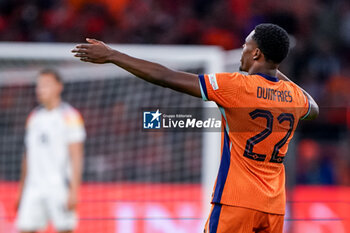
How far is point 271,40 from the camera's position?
99.6 inches

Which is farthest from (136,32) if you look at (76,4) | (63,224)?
(63,224)

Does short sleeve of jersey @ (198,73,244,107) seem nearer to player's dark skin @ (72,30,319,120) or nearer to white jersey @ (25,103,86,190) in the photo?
player's dark skin @ (72,30,319,120)

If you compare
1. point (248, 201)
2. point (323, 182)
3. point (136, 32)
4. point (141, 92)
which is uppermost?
point (136, 32)

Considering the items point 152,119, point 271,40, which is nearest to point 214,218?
point 152,119

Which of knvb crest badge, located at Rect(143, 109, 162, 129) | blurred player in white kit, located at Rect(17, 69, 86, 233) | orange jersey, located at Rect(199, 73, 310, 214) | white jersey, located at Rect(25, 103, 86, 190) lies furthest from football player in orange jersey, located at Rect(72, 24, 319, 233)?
white jersey, located at Rect(25, 103, 86, 190)

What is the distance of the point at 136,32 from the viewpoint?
10.9 metres

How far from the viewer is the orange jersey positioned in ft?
8.09

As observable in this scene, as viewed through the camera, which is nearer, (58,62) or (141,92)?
(141,92)

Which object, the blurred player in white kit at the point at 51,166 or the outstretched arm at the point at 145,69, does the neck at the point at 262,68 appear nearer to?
the outstretched arm at the point at 145,69

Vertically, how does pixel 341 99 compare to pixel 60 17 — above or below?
below

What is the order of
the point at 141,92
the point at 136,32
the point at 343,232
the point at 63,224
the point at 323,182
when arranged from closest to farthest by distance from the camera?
the point at 343,232
the point at 63,224
the point at 141,92
the point at 323,182
the point at 136,32

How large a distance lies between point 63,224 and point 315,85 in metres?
6.47

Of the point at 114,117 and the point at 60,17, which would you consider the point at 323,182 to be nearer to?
the point at 114,117

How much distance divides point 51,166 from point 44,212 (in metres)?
0.42
